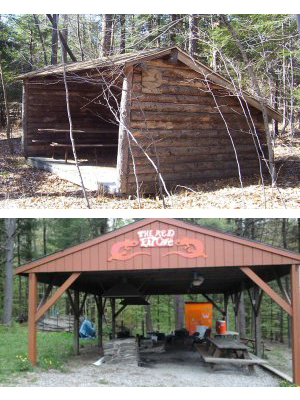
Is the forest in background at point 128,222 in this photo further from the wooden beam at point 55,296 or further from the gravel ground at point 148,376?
the wooden beam at point 55,296

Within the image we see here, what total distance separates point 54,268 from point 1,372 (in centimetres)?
190

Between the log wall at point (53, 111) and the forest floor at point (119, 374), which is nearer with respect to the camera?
the forest floor at point (119, 374)

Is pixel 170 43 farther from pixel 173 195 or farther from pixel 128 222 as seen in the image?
pixel 128 222

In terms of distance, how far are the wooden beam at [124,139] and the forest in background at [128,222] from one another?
32.8 ft

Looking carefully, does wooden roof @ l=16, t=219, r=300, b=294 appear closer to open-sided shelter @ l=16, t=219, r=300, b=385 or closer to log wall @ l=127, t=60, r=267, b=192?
open-sided shelter @ l=16, t=219, r=300, b=385

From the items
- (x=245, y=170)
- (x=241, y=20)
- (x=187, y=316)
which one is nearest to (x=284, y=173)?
(x=245, y=170)

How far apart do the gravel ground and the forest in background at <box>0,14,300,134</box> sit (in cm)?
675

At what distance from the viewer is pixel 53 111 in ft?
51.4

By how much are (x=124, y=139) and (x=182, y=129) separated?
1.63m

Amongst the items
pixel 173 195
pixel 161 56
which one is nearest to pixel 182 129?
pixel 161 56

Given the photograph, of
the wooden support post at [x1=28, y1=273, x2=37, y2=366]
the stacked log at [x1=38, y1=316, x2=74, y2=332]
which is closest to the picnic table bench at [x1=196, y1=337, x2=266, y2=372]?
the wooden support post at [x1=28, y1=273, x2=37, y2=366]

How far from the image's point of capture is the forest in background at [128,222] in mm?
20545

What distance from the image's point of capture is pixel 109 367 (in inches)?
368

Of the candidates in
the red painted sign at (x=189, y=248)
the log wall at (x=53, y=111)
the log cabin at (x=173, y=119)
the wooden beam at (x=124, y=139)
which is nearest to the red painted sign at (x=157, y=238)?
the red painted sign at (x=189, y=248)
